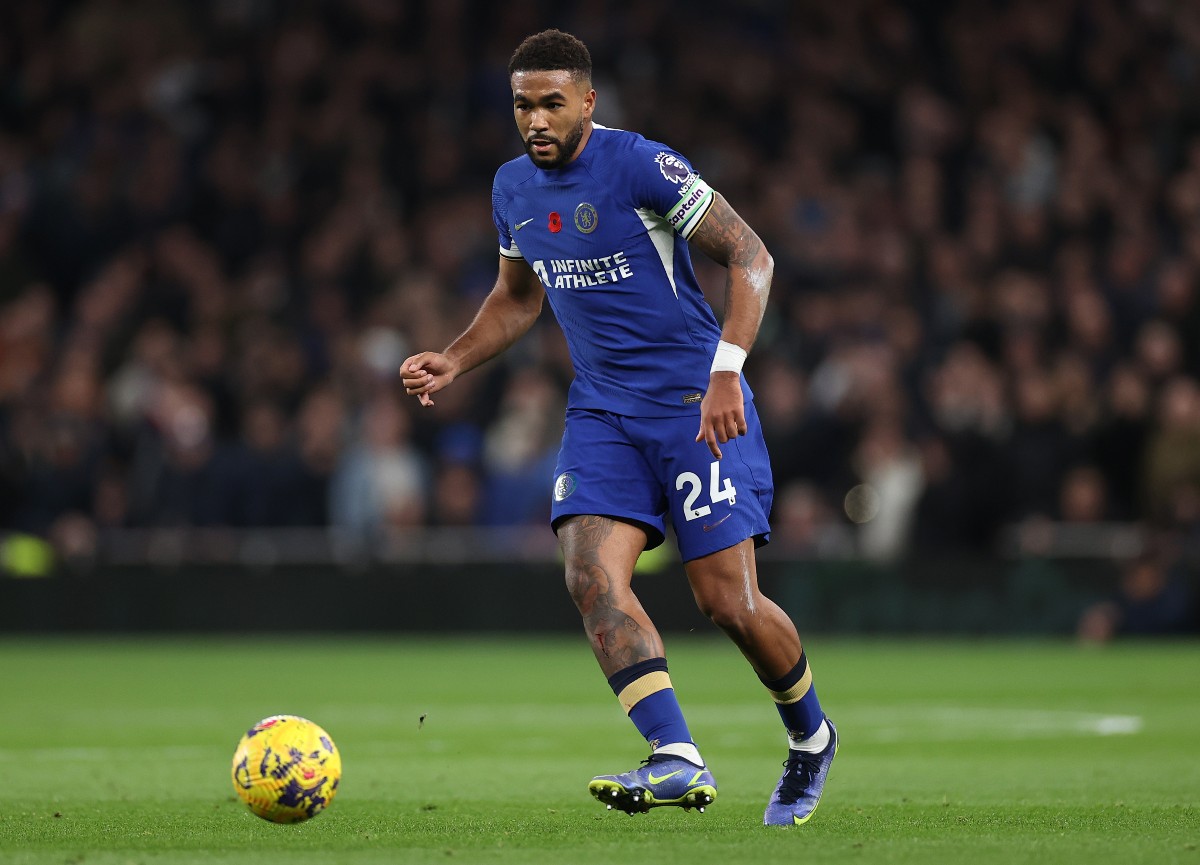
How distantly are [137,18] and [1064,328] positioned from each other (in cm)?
1097

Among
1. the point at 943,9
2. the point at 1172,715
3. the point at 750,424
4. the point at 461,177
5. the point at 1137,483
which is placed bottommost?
the point at 1172,715

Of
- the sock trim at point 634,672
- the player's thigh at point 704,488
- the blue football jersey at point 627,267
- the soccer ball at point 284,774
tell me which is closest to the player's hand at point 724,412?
the player's thigh at point 704,488

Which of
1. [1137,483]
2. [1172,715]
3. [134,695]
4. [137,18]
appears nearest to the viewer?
[1172,715]

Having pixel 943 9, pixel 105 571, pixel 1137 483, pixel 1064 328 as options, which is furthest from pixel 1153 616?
pixel 105 571

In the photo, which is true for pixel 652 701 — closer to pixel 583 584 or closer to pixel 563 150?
pixel 583 584

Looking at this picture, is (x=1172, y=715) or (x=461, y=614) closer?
(x=1172, y=715)

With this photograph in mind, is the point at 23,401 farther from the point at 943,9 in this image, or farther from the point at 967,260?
the point at 943,9

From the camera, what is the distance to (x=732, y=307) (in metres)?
6.34

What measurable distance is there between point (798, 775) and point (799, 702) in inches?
9.4

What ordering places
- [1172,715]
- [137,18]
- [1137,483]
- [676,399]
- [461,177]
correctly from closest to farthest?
[676,399] < [1172,715] < [1137,483] < [461,177] < [137,18]

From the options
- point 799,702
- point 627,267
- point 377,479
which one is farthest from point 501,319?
point 377,479

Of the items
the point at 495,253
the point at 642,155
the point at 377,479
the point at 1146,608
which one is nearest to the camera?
the point at 642,155

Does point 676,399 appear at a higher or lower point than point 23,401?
lower

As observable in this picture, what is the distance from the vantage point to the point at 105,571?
58.9 ft
